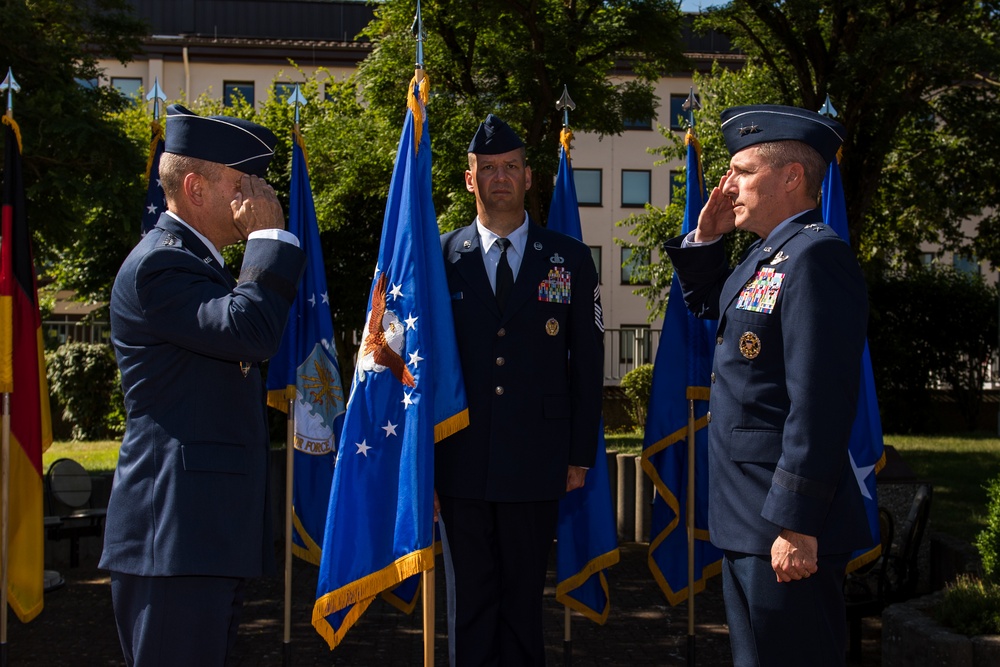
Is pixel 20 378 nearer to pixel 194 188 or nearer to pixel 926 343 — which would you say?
pixel 194 188

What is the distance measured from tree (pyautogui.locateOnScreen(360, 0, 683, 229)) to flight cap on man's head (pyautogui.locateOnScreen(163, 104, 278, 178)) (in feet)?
23.8

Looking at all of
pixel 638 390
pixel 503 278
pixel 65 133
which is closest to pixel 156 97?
pixel 65 133

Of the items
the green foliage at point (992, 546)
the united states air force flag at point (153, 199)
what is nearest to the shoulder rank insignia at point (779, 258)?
the green foliage at point (992, 546)

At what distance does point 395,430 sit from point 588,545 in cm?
130

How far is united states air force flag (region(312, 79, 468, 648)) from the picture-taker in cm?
421

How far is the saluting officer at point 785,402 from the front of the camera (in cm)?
307

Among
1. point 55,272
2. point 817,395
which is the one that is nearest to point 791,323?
point 817,395

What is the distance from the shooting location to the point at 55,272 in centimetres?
1994

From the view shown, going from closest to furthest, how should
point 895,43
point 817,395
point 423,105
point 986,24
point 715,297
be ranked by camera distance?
point 817,395
point 715,297
point 423,105
point 895,43
point 986,24

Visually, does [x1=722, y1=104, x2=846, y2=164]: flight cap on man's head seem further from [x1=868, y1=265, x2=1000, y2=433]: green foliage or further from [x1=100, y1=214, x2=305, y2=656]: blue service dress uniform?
[x1=868, y1=265, x2=1000, y2=433]: green foliage

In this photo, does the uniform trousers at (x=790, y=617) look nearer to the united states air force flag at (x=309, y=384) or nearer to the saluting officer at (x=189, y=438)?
the saluting officer at (x=189, y=438)

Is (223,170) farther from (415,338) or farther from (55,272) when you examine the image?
(55,272)

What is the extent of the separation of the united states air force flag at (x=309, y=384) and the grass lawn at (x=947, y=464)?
4446 millimetres

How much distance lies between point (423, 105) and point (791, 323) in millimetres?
2112
